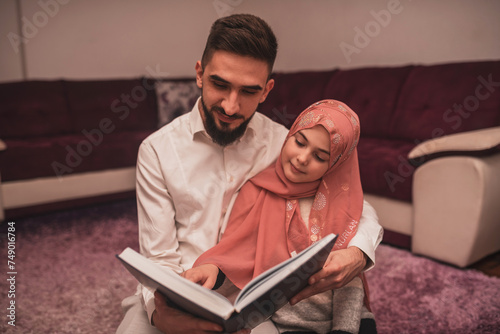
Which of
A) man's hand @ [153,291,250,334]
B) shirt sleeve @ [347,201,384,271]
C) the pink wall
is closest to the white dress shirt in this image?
shirt sleeve @ [347,201,384,271]

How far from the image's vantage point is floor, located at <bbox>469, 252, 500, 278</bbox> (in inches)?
75.0

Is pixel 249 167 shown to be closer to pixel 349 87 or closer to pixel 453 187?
pixel 453 187

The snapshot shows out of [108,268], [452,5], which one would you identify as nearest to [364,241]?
[108,268]

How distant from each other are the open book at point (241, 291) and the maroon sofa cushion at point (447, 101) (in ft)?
6.87

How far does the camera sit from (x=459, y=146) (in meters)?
1.85

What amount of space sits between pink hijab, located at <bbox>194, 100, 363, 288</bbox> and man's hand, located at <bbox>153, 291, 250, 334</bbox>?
0.20m

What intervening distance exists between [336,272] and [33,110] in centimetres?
316

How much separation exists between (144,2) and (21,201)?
8.64 feet

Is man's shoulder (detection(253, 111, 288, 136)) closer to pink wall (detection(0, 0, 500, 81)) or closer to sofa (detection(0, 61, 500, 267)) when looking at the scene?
sofa (detection(0, 61, 500, 267))

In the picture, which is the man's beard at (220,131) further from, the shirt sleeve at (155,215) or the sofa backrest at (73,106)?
the sofa backrest at (73,106)

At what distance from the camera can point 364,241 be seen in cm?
100

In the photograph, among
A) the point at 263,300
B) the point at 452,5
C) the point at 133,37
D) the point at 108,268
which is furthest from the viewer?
the point at 133,37

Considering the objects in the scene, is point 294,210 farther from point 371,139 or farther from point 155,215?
point 371,139

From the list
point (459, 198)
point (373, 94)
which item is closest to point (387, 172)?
point (459, 198)
